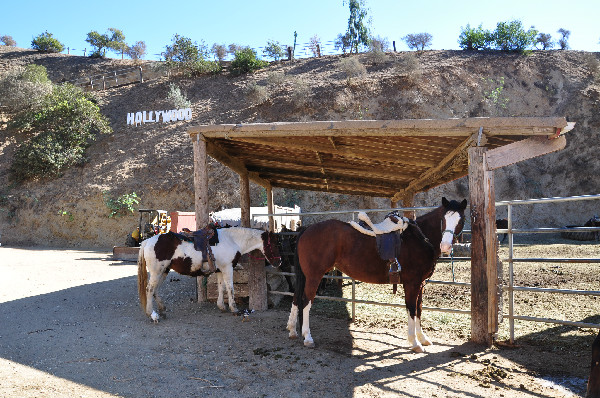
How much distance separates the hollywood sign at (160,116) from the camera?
2985 centimetres

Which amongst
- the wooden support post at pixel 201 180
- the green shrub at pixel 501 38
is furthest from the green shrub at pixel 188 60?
the wooden support post at pixel 201 180

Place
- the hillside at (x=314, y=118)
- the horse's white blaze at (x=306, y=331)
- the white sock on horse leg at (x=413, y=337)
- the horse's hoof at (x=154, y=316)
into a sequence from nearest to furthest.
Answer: the white sock on horse leg at (x=413, y=337), the horse's white blaze at (x=306, y=331), the horse's hoof at (x=154, y=316), the hillside at (x=314, y=118)

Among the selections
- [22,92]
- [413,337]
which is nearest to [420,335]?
[413,337]

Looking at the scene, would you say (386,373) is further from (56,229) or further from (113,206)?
(56,229)

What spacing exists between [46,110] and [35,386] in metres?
30.6

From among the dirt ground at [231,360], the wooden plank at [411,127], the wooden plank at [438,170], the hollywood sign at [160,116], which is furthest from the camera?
the hollywood sign at [160,116]

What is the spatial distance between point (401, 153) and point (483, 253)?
2505 millimetres

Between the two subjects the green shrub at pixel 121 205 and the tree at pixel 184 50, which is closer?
the green shrub at pixel 121 205

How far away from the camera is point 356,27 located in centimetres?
3931

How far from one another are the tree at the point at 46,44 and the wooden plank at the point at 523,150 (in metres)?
55.3

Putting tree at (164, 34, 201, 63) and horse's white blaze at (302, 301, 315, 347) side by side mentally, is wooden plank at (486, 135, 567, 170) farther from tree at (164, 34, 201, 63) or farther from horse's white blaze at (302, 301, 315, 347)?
tree at (164, 34, 201, 63)

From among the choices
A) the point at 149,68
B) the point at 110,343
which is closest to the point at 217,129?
the point at 110,343

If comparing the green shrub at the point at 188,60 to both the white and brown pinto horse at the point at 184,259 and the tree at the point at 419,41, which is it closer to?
the tree at the point at 419,41

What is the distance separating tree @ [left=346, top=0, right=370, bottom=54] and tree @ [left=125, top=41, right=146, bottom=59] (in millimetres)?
26503
